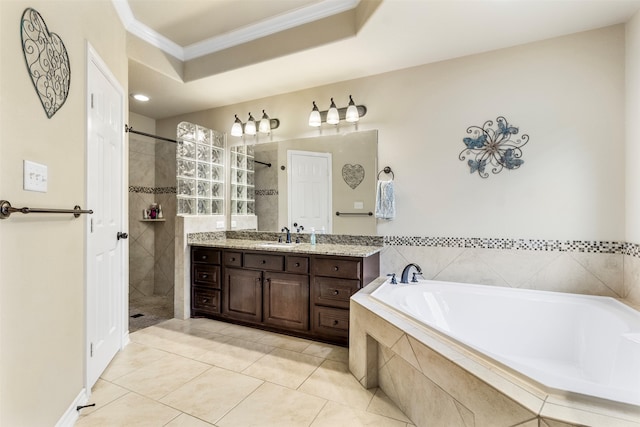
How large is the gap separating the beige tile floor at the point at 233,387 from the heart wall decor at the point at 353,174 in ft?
4.96

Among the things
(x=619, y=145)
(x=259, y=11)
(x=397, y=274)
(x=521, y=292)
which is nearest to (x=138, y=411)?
(x=397, y=274)

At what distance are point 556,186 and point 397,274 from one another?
1409mm

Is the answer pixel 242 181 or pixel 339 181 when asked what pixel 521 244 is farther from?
pixel 242 181

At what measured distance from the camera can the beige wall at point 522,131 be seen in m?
2.17

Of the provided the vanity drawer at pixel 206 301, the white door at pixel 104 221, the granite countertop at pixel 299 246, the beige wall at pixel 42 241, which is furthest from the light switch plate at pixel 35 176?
the vanity drawer at pixel 206 301

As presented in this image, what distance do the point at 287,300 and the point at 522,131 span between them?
2404 millimetres

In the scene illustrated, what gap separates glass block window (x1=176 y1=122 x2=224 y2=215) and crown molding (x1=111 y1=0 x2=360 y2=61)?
2.42ft

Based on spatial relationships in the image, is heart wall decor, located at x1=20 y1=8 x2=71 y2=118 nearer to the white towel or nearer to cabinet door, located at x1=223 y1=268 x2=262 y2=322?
cabinet door, located at x1=223 y1=268 x2=262 y2=322

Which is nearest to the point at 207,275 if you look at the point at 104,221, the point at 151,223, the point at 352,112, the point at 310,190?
the point at 104,221

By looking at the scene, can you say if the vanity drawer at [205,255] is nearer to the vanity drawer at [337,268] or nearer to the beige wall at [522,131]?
the vanity drawer at [337,268]

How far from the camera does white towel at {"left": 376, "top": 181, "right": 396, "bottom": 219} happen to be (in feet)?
9.02

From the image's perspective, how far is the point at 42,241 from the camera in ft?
4.44

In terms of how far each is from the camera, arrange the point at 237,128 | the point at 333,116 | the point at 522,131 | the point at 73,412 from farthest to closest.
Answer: the point at 237,128
the point at 333,116
the point at 522,131
the point at 73,412

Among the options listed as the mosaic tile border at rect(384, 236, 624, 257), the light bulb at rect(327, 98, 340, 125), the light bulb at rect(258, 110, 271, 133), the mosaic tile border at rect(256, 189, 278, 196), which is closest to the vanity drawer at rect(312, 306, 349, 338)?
the mosaic tile border at rect(384, 236, 624, 257)
